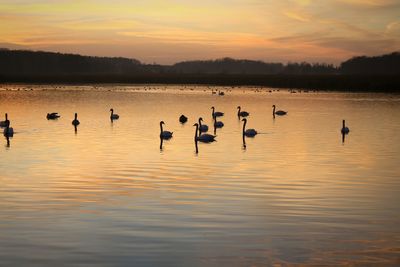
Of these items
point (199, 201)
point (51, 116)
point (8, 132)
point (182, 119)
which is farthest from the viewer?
point (51, 116)

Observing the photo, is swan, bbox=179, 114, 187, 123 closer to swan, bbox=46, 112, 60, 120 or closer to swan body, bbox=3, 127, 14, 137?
swan, bbox=46, 112, 60, 120

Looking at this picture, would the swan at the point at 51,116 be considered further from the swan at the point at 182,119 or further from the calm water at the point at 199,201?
the calm water at the point at 199,201

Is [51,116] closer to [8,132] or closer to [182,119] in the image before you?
[182,119]

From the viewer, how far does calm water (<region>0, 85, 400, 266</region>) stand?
13211 millimetres

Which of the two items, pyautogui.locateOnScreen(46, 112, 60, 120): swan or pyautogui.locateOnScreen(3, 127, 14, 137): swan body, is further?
pyautogui.locateOnScreen(46, 112, 60, 120): swan

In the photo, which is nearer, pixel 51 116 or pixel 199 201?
pixel 199 201

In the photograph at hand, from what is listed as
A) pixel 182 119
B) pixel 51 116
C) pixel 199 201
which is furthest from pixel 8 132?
pixel 199 201

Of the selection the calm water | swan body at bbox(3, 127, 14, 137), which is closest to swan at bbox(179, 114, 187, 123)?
the calm water

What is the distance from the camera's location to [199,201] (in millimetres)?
18500

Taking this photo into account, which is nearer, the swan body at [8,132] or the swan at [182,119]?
the swan body at [8,132]

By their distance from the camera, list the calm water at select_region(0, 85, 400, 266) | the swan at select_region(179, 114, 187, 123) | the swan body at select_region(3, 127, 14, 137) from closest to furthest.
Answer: the calm water at select_region(0, 85, 400, 266) → the swan body at select_region(3, 127, 14, 137) → the swan at select_region(179, 114, 187, 123)

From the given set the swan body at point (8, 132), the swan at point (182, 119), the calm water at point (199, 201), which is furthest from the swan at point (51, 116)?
the calm water at point (199, 201)

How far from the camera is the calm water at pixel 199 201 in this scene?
1321 centimetres

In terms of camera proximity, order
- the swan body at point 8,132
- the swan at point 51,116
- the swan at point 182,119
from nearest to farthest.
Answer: the swan body at point 8,132
the swan at point 182,119
the swan at point 51,116
